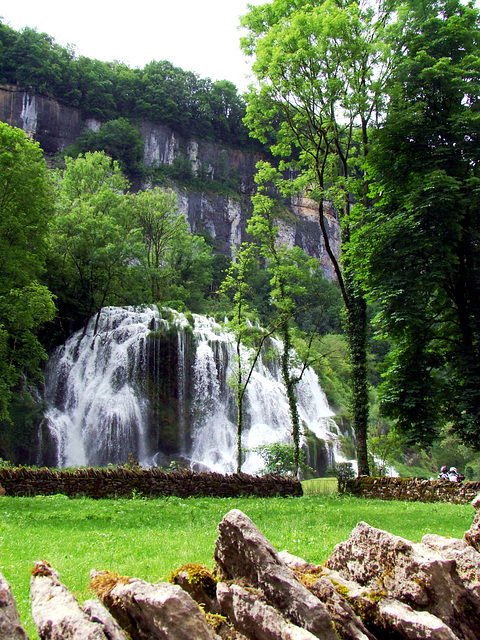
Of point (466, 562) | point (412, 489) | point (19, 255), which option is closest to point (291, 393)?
point (412, 489)

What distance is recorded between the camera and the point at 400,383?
12086 millimetres

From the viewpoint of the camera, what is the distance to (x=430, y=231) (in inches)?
460

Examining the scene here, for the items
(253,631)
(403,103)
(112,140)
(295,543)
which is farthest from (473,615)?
(112,140)

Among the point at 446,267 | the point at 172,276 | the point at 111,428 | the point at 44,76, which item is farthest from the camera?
the point at 44,76

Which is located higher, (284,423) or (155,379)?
(155,379)

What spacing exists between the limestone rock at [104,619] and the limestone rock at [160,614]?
0.11 m

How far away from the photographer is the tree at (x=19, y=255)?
679 inches

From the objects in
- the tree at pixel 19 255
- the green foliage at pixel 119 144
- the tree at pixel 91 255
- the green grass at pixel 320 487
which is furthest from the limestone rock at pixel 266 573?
the green foliage at pixel 119 144

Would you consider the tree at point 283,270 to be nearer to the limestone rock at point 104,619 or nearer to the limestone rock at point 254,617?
the limestone rock at point 254,617

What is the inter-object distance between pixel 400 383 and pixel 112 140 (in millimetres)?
59352

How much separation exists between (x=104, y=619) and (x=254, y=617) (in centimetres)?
74

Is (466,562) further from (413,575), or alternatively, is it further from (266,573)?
(266,573)

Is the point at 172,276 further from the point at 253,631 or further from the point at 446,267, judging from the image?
the point at 253,631

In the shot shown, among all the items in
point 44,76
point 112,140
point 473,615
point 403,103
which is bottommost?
point 473,615
